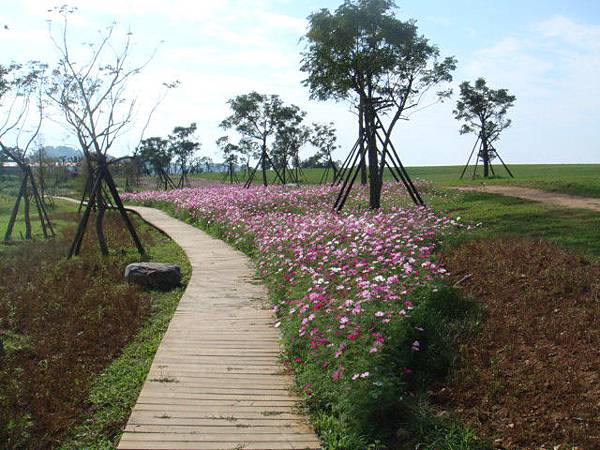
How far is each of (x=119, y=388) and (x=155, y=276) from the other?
15.7ft

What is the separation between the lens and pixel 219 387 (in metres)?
5.39

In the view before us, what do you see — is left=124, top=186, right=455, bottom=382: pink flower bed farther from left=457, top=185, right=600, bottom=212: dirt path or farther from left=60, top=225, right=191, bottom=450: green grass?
left=457, top=185, right=600, bottom=212: dirt path

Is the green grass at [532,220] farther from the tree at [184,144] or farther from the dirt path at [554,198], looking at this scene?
the tree at [184,144]

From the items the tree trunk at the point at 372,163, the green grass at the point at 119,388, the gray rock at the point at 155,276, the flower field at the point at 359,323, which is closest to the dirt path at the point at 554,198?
the tree trunk at the point at 372,163

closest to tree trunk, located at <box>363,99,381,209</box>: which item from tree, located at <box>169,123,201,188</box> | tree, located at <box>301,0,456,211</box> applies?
tree, located at <box>301,0,456,211</box>

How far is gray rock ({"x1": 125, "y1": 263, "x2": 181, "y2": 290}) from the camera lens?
408 inches

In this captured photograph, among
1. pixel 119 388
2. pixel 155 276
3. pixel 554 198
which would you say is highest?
pixel 554 198

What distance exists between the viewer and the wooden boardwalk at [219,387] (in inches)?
174

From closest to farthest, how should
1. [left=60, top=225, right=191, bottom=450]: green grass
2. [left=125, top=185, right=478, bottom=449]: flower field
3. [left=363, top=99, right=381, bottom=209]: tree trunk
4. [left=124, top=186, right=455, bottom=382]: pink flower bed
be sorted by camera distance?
[left=125, top=185, right=478, bottom=449]: flower field < [left=60, top=225, right=191, bottom=450]: green grass < [left=124, top=186, right=455, bottom=382]: pink flower bed < [left=363, top=99, right=381, bottom=209]: tree trunk

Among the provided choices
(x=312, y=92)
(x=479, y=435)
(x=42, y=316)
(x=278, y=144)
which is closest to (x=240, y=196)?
(x=312, y=92)

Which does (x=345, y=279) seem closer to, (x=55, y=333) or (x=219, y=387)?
(x=219, y=387)

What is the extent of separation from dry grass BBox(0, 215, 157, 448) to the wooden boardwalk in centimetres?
74

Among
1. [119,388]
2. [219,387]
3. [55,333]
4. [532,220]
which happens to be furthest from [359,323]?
[532,220]

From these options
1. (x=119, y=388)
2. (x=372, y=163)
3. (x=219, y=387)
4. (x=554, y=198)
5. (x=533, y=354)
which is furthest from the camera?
(x=372, y=163)
